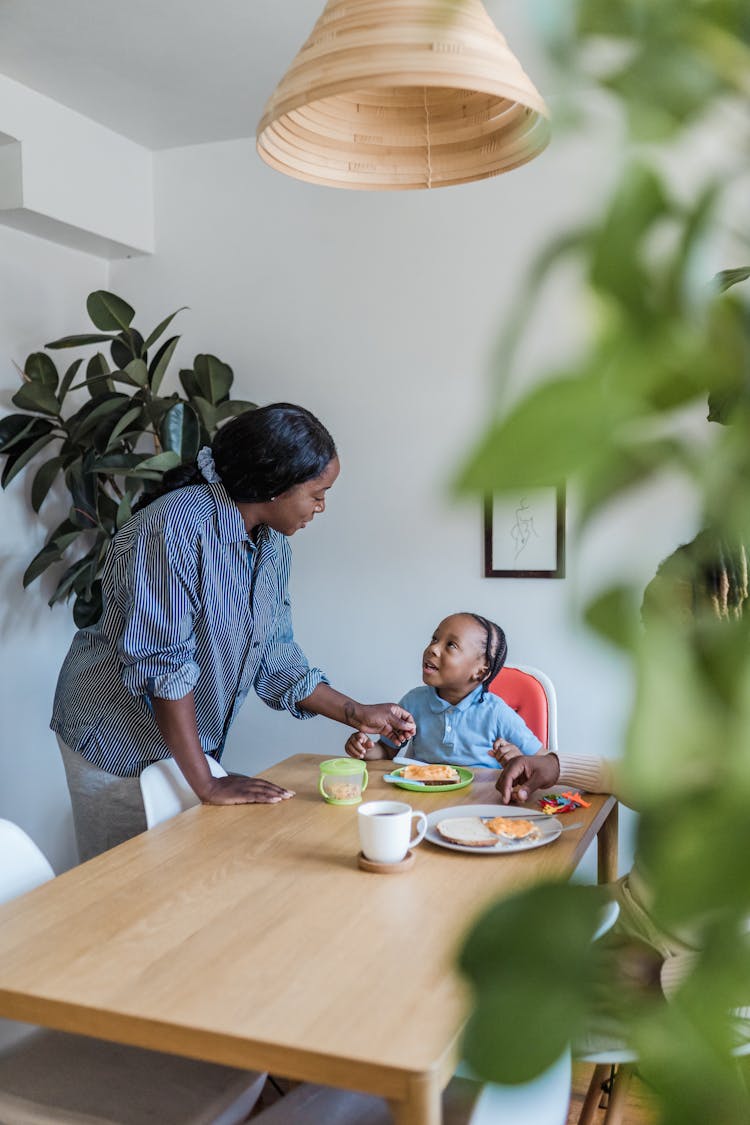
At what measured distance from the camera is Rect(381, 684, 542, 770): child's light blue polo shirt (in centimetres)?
250

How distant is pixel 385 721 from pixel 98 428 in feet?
4.90

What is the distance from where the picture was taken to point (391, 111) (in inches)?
71.6

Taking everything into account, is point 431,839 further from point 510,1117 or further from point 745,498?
point 745,498

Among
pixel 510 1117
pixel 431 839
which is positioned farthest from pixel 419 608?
pixel 510 1117

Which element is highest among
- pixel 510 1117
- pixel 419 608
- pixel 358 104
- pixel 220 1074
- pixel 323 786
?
pixel 358 104

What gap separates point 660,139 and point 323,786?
6.39 ft

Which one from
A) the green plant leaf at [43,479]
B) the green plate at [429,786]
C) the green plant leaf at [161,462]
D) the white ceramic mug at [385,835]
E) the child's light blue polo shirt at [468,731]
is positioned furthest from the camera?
the green plant leaf at [43,479]

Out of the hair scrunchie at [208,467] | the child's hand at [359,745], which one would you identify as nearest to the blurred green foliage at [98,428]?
the hair scrunchie at [208,467]

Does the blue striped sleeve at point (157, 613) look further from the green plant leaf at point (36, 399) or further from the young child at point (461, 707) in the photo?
the green plant leaf at point (36, 399)

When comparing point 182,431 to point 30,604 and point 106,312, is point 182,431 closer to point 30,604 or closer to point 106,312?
point 106,312

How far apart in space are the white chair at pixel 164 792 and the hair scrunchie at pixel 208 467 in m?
0.60

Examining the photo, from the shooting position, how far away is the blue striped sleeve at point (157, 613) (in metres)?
2.10

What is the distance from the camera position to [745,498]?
0.55 feet

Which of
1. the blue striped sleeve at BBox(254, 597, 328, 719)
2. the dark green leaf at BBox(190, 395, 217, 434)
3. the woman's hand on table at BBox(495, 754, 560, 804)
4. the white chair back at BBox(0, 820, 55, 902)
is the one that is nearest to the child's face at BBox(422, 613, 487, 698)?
the blue striped sleeve at BBox(254, 597, 328, 719)
